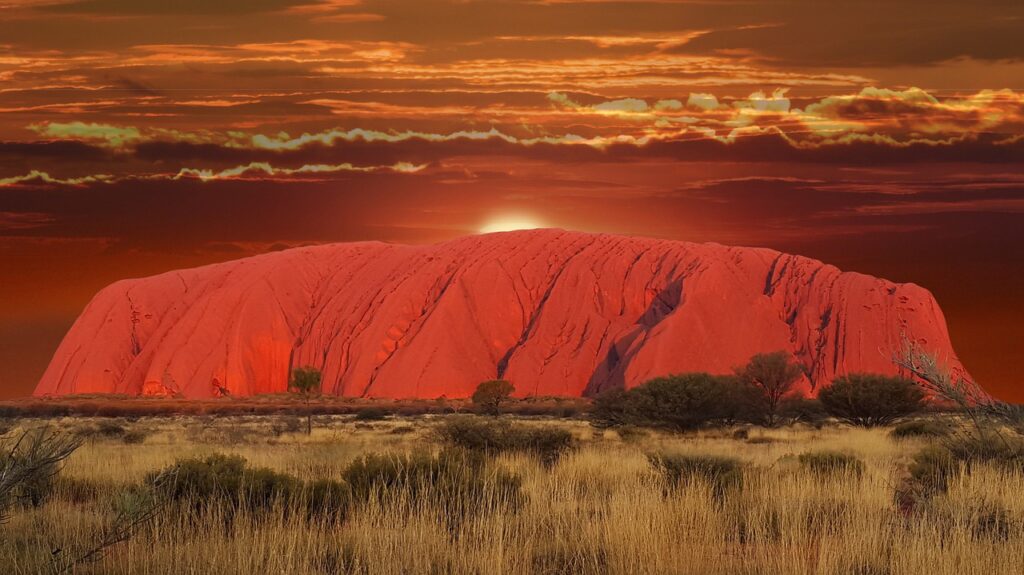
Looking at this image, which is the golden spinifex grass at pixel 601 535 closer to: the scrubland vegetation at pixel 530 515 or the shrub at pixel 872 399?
the scrubland vegetation at pixel 530 515

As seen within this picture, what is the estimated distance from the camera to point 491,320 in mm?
82062

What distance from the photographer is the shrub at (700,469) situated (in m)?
12.3

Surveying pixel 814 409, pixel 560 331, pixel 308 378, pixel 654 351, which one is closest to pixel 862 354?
pixel 654 351

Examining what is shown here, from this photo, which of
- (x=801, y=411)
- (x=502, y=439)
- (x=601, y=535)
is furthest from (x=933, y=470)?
(x=801, y=411)

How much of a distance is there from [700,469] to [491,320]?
69344mm

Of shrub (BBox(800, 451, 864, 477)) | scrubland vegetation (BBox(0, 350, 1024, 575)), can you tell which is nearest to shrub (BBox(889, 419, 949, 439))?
scrubland vegetation (BBox(0, 350, 1024, 575))

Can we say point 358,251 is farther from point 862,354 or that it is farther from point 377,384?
point 862,354

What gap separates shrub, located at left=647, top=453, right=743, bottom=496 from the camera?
1227cm

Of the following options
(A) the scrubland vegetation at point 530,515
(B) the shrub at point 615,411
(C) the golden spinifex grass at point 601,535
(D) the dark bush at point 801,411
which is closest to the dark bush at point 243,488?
(A) the scrubland vegetation at point 530,515

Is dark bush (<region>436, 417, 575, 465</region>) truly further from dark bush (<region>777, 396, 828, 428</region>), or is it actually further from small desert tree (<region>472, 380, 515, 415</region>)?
small desert tree (<region>472, 380, 515, 415</region>)

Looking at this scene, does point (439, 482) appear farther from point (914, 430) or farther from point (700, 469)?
point (914, 430)

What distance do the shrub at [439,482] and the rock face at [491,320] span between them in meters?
59.0

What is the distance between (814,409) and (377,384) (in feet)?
124

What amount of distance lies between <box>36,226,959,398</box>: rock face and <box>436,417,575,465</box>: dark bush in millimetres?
51468
